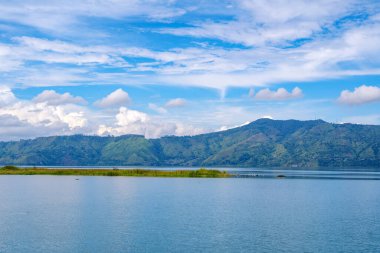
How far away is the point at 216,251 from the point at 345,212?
4970 cm

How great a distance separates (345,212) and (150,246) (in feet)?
176

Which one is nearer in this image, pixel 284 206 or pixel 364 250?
pixel 364 250

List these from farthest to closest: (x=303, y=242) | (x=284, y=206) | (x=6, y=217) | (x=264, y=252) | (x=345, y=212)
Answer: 1. (x=284, y=206)
2. (x=345, y=212)
3. (x=6, y=217)
4. (x=303, y=242)
5. (x=264, y=252)

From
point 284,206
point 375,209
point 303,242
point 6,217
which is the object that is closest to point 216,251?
point 303,242

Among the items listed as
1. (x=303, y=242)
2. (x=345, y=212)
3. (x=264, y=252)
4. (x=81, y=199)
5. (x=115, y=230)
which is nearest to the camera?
(x=264, y=252)

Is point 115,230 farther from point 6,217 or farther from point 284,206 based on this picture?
point 284,206

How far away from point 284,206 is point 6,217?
62.8 m

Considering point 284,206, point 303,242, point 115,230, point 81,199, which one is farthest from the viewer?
point 81,199

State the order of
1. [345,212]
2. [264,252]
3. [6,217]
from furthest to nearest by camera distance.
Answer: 1. [345,212]
2. [6,217]
3. [264,252]

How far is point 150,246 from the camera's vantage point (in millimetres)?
60188

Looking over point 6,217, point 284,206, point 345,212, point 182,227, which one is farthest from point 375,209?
point 6,217

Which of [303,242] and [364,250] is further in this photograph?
[303,242]

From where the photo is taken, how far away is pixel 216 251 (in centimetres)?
5731

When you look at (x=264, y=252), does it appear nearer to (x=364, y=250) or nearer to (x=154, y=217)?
(x=364, y=250)
